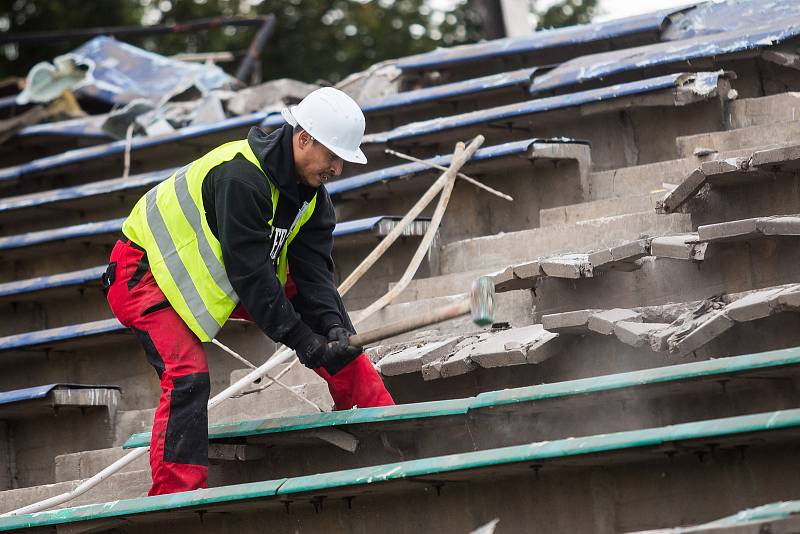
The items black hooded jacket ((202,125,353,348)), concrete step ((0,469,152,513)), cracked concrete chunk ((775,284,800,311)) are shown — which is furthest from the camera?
concrete step ((0,469,152,513))

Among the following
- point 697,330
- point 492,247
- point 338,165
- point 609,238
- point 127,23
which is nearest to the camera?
point 697,330

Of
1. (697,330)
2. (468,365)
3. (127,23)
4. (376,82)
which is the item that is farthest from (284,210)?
(127,23)

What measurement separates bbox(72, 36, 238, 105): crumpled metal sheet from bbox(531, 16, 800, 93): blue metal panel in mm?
3406

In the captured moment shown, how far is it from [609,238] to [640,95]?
1.21 meters

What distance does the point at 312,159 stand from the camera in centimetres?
488

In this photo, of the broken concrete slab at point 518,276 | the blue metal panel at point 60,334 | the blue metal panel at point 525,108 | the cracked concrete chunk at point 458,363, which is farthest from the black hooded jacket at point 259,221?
the blue metal panel at point 525,108

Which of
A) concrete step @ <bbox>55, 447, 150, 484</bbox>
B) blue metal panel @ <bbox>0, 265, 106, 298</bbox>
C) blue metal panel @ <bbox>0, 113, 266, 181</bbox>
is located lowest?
concrete step @ <bbox>55, 447, 150, 484</bbox>

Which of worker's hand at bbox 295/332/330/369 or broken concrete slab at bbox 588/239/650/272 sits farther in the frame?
broken concrete slab at bbox 588/239/650/272

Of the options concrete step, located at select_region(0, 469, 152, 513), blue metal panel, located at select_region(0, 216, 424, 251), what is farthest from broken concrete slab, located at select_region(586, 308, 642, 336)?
blue metal panel, located at select_region(0, 216, 424, 251)

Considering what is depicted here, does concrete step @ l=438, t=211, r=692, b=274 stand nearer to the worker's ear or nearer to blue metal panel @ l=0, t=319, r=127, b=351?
the worker's ear

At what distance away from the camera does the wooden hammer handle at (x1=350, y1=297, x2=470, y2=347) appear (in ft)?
14.8

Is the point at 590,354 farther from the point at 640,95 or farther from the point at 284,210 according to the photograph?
the point at 640,95

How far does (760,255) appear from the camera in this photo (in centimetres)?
516

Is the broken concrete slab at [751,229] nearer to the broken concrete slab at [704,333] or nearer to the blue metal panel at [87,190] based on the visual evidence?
the broken concrete slab at [704,333]
